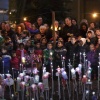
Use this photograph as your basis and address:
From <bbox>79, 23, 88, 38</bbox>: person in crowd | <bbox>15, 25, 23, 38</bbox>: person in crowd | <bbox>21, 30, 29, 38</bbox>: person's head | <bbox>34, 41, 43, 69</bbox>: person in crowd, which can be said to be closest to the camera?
<bbox>34, 41, 43, 69</bbox>: person in crowd

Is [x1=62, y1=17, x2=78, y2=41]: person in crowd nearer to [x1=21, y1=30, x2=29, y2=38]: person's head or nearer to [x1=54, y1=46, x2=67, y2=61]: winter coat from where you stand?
[x1=54, y1=46, x2=67, y2=61]: winter coat

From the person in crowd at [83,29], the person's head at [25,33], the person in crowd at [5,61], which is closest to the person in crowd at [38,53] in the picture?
the person's head at [25,33]

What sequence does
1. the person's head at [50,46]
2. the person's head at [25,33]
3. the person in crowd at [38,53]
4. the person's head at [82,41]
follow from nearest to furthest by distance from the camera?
1. the person in crowd at [38,53]
2. the person's head at [50,46]
3. the person's head at [82,41]
4. the person's head at [25,33]

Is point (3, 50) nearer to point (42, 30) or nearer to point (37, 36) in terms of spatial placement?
point (37, 36)

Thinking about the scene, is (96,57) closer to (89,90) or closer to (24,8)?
(89,90)

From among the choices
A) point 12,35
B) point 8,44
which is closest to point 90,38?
point 12,35

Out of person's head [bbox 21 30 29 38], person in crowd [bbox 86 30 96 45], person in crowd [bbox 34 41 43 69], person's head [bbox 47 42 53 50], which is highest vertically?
person's head [bbox 21 30 29 38]

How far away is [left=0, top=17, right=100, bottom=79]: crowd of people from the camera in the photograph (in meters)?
10.9

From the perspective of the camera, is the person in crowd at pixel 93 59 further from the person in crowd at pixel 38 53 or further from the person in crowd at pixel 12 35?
the person in crowd at pixel 12 35

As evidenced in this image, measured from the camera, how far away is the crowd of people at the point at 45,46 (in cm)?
1090

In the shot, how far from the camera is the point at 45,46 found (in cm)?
1150

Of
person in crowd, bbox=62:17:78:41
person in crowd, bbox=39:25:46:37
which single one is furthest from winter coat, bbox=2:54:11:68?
person in crowd, bbox=62:17:78:41

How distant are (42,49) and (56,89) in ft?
5.06

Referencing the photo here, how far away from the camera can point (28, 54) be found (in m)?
11.1
